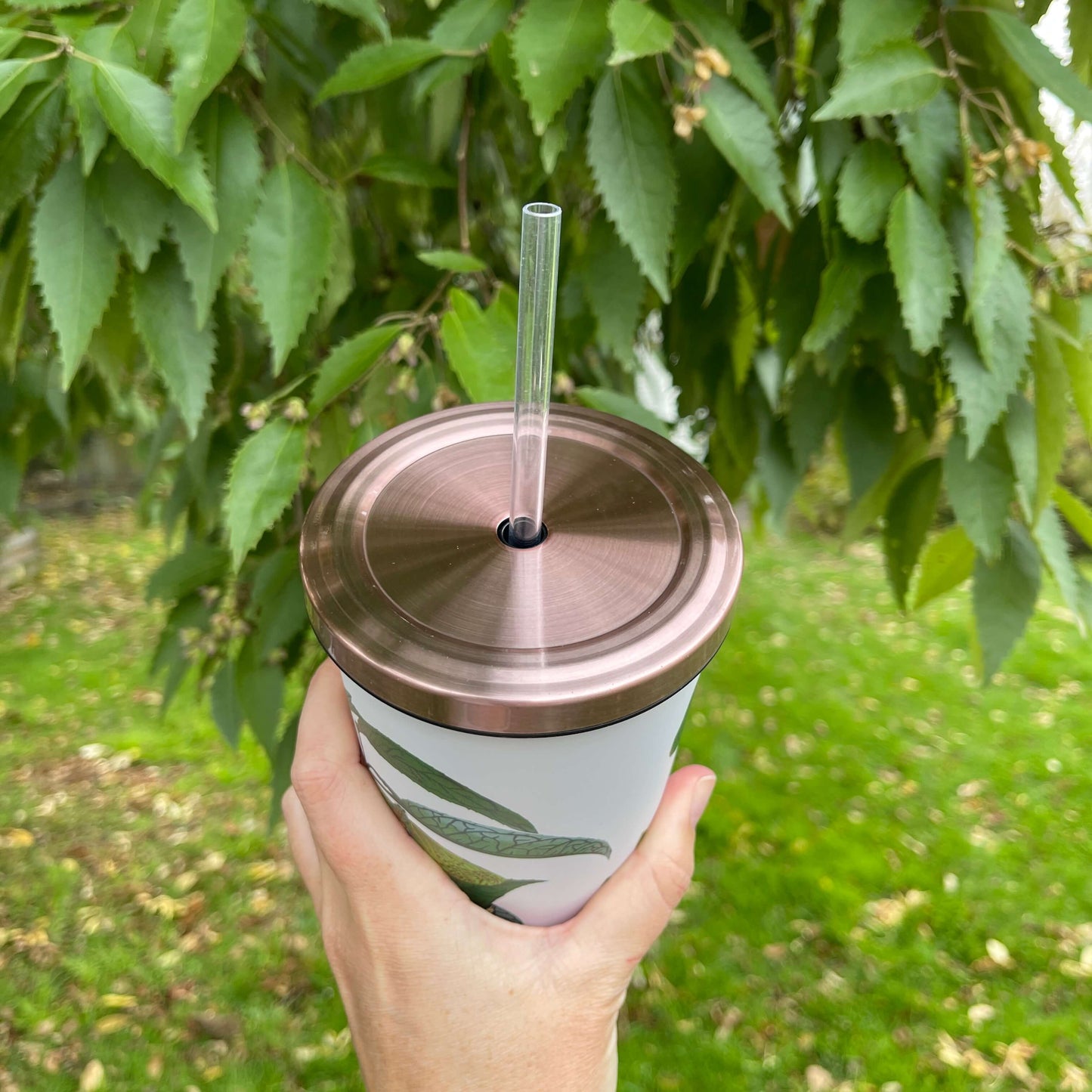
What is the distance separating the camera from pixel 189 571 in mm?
1040

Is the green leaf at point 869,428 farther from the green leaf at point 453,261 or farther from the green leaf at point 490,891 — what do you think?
the green leaf at point 490,891

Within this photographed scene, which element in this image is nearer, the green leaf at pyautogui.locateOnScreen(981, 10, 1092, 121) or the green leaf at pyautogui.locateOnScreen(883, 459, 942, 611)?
the green leaf at pyautogui.locateOnScreen(981, 10, 1092, 121)

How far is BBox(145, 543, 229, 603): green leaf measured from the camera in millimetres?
1035

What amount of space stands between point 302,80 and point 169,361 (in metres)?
0.33

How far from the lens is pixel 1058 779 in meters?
2.93

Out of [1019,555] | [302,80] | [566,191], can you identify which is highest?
[302,80]

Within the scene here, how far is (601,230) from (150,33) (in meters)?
0.40

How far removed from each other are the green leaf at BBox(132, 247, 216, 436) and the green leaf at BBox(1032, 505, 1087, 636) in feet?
2.43

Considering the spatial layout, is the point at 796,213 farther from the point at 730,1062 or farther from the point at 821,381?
the point at 730,1062

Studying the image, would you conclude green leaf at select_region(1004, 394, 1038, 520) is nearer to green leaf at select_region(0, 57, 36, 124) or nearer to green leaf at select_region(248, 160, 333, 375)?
green leaf at select_region(248, 160, 333, 375)

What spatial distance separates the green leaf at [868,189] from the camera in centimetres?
72

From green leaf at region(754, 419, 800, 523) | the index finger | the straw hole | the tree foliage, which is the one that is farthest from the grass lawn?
the straw hole

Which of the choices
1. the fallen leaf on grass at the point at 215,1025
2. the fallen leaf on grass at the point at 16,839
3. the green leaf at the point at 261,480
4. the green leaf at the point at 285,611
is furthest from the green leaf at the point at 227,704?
the fallen leaf on grass at the point at 16,839

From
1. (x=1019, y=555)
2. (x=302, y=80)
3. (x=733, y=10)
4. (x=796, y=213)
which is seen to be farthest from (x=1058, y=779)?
(x=302, y=80)
